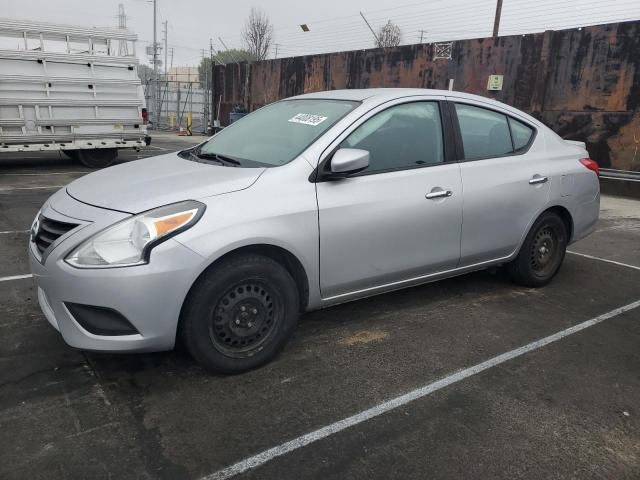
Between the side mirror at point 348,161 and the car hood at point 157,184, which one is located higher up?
the side mirror at point 348,161

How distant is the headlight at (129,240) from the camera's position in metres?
2.63

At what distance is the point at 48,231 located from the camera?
2.93m

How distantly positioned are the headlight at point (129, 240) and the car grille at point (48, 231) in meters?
0.23

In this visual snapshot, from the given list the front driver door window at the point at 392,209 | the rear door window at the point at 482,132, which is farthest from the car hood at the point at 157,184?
the rear door window at the point at 482,132

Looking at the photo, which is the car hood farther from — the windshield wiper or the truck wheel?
the truck wheel

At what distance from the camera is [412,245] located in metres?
3.65

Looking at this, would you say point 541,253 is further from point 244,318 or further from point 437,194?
point 244,318

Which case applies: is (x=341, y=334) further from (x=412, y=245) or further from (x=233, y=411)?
(x=233, y=411)

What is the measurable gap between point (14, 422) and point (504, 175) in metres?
3.63

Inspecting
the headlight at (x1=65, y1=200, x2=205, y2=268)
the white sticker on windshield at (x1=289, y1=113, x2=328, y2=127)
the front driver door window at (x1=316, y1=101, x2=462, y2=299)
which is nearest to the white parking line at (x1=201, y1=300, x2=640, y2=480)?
the front driver door window at (x1=316, y1=101, x2=462, y2=299)

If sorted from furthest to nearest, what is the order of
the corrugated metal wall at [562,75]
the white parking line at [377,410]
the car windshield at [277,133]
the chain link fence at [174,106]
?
1. the chain link fence at [174,106]
2. the corrugated metal wall at [562,75]
3. the car windshield at [277,133]
4. the white parking line at [377,410]

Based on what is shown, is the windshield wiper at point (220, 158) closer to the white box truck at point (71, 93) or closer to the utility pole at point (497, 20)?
the white box truck at point (71, 93)

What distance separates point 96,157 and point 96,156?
0.09 feet

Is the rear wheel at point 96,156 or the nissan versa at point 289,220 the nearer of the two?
the nissan versa at point 289,220
